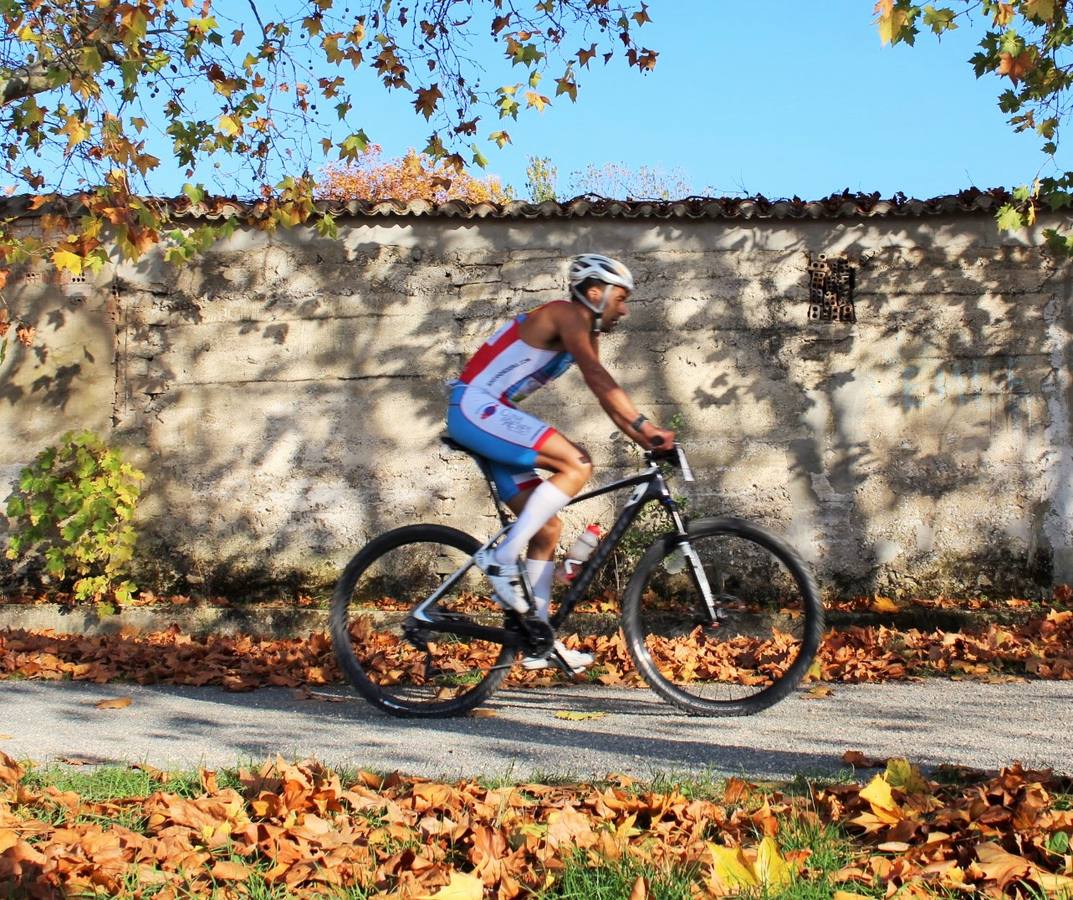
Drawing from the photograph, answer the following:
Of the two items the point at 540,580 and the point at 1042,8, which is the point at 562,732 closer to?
the point at 540,580

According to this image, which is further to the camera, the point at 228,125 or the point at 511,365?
the point at 228,125

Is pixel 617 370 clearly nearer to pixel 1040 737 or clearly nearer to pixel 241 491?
pixel 241 491

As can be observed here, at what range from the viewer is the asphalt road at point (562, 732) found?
394cm

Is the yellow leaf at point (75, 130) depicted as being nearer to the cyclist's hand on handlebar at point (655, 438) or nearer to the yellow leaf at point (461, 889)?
the cyclist's hand on handlebar at point (655, 438)

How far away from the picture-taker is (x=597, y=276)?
4.79 m

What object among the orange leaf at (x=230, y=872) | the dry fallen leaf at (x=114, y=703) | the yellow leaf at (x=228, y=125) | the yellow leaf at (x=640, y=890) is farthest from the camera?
the yellow leaf at (x=228, y=125)

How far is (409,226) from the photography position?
8758 millimetres

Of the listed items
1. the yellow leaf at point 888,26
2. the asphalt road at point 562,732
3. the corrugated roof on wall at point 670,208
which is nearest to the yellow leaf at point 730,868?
the asphalt road at point 562,732

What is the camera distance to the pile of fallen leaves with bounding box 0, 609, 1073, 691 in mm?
6203

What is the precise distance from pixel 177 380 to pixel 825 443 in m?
5.00

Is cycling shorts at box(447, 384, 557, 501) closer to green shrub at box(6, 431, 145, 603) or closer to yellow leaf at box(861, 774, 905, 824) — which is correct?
yellow leaf at box(861, 774, 905, 824)

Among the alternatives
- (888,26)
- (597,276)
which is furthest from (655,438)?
(888,26)

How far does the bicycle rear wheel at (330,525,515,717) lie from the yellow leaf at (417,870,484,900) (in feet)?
7.68

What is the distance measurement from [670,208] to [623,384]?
1368 millimetres
